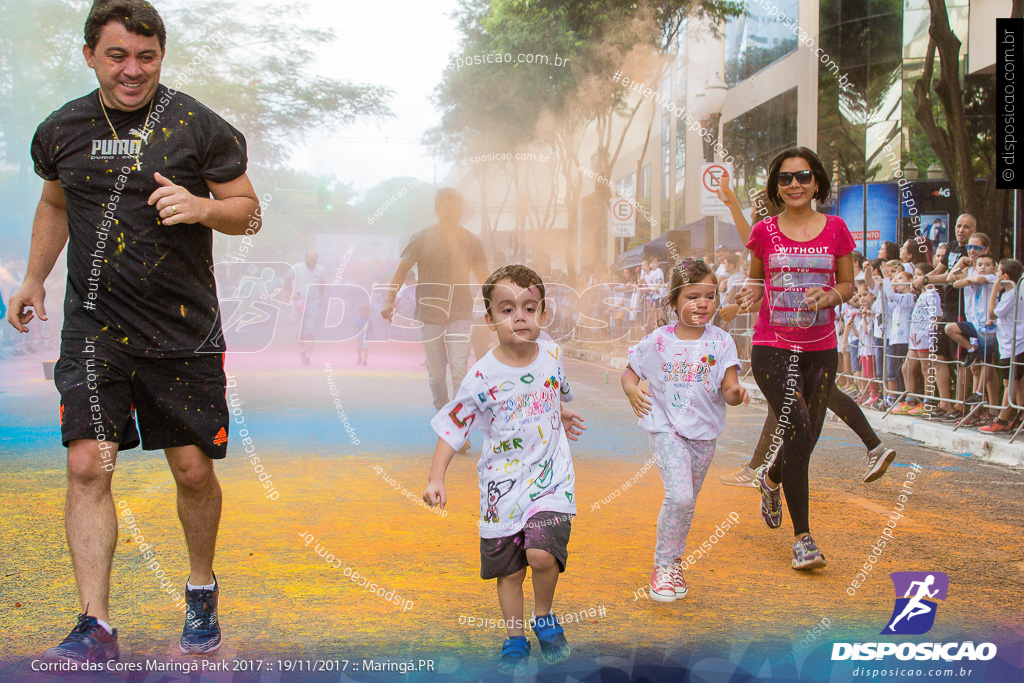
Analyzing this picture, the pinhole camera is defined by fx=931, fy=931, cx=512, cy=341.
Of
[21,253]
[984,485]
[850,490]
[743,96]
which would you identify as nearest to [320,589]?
[850,490]

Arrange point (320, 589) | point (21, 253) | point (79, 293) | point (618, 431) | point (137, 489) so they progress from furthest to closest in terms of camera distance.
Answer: point (21, 253), point (618, 431), point (137, 489), point (320, 589), point (79, 293)

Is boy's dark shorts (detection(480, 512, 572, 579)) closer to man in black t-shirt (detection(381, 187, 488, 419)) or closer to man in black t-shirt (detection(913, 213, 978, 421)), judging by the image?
man in black t-shirt (detection(381, 187, 488, 419))

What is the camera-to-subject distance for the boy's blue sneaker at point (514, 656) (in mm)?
2657

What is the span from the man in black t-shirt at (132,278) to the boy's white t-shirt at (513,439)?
0.80m

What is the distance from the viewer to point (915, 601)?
124 inches

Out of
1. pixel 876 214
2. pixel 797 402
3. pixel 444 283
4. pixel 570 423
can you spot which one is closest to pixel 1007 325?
pixel 797 402

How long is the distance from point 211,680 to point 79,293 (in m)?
1.18

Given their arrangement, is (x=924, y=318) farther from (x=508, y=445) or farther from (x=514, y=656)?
(x=514, y=656)

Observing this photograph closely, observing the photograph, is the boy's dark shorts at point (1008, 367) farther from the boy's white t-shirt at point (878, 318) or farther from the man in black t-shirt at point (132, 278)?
the man in black t-shirt at point (132, 278)

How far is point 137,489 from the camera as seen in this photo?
17.5 feet

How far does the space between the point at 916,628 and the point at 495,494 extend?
56.2 inches

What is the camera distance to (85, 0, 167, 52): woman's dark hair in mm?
→ 2742

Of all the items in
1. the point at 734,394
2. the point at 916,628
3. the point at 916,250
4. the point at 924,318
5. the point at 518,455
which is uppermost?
the point at 916,250

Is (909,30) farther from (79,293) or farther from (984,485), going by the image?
(79,293)
